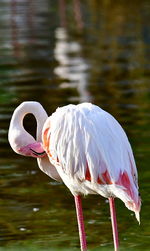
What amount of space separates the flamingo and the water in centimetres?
83

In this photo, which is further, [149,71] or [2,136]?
[149,71]

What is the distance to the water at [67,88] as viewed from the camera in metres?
6.38

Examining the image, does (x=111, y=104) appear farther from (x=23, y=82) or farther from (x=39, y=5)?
(x=39, y=5)

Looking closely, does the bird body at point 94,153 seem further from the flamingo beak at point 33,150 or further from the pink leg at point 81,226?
Result: the flamingo beak at point 33,150

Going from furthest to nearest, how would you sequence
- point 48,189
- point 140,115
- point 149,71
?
point 149,71 → point 140,115 → point 48,189

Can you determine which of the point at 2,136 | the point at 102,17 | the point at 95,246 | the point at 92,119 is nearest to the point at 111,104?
the point at 2,136

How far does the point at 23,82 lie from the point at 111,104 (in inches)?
80.6

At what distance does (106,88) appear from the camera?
39.9ft

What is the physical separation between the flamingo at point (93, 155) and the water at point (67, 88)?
83 cm

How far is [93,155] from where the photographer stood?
500cm

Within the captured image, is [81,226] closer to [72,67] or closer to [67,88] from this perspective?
[67,88]

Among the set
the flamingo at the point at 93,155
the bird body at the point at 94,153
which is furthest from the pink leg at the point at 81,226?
the bird body at the point at 94,153

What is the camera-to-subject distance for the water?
20.9 feet

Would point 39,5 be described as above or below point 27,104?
above
